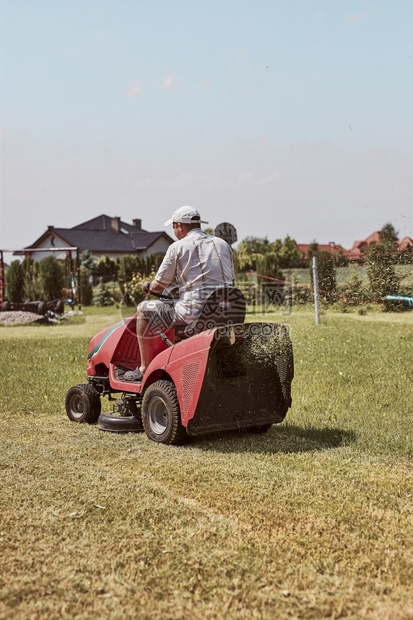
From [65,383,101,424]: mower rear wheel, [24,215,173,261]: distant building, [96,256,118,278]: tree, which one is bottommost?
[65,383,101,424]: mower rear wheel

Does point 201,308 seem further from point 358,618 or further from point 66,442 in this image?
point 358,618

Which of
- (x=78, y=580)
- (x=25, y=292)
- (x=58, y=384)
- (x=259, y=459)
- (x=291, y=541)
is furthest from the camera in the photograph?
(x=25, y=292)

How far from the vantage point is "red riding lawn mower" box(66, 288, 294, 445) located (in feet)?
19.5

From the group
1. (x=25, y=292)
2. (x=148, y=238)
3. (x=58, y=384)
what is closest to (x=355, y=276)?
(x=58, y=384)

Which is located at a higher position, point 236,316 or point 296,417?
point 236,316

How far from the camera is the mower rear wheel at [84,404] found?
7.48m

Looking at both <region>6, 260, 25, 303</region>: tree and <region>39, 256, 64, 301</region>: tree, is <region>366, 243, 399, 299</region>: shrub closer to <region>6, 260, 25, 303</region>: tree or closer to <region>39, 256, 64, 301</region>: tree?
<region>39, 256, 64, 301</region>: tree

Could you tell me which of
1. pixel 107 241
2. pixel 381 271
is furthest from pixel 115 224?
pixel 381 271

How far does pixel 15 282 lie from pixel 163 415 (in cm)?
2490

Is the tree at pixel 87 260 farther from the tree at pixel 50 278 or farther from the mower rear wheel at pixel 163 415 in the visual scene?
the mower rear wheel at pixel 163 415

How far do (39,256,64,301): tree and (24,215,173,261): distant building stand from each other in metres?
42.0

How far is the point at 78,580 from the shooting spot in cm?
349

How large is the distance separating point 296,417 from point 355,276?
23.1 feet

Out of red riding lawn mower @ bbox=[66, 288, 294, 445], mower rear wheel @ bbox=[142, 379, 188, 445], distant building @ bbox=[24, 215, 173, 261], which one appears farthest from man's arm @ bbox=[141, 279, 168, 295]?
distant building @ bbox=[24, 215, 173, 261]
